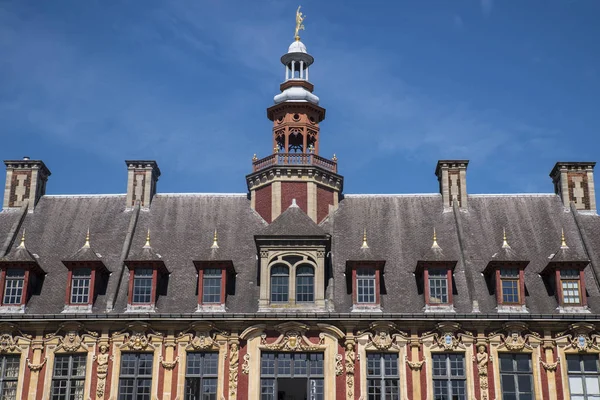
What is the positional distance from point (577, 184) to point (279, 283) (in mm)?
17913

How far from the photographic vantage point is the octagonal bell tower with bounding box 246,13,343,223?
49.9m

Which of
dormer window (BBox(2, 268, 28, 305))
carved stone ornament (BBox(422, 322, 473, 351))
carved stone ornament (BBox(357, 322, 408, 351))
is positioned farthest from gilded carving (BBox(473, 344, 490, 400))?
dormer window (BBox(2, 268, 28, 305))

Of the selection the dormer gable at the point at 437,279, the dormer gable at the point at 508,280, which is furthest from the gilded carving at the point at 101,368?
the dormer gable at the point at 508,280

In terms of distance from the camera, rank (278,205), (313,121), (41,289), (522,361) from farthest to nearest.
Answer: (313,121) < (278,205) < (41,289) < (522,361)

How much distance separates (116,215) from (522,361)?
872 inches

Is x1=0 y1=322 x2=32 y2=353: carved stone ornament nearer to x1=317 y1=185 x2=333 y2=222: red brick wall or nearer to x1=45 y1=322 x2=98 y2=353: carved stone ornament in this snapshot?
x1=45 y1=322 x2=98 y2=353: carved stone ornament

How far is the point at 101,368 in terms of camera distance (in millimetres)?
42062

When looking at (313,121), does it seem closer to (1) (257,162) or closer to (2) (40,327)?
(1) (257,162)

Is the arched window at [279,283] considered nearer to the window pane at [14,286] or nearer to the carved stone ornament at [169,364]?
the carved stone ornament at [169,364]

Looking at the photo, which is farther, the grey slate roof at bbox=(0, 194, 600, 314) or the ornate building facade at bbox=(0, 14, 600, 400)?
the grey slate roof at bbox=(0, 194, 600, 314)

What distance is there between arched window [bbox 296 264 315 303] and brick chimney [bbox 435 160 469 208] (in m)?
10.2

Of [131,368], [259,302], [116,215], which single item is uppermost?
[116,215]

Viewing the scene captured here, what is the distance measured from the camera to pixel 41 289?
148 ft

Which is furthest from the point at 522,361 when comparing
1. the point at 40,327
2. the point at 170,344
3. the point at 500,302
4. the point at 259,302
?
the point at 40,327
